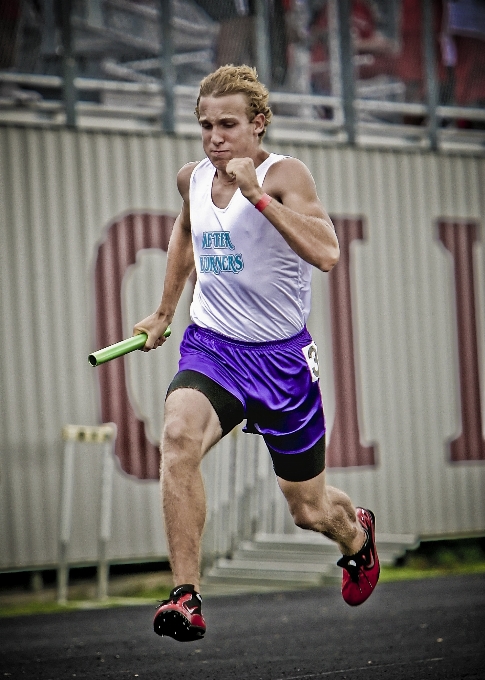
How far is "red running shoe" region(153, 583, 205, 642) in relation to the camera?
4426 mm

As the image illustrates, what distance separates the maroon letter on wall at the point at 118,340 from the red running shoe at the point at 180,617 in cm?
621

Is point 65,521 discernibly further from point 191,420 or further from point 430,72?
point 430,72

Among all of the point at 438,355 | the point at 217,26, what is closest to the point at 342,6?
the point at 217,26

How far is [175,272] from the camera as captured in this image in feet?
18.6

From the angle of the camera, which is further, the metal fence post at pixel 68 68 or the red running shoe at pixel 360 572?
the metal fence post at pixel 68 68

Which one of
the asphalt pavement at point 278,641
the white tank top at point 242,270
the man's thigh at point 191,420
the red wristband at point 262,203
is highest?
the red wristband at point 262,203

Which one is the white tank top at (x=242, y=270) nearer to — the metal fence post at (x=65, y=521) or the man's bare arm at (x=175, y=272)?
the man's bare arm at (x=175, y=272)

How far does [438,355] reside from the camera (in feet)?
41.6

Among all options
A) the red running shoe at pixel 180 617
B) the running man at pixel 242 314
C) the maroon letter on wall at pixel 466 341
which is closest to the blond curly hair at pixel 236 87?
the running man at pixel 242 314

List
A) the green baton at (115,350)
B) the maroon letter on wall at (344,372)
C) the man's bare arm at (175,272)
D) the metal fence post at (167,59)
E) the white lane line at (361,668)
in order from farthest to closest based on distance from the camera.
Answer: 1. the maroon letter on wall at (344,372)
2. the metal fence post at (167,59)
3. the white lane line at (361,668)
4. the man's bare arm at (175,272)
5. the green baton at (115,350)

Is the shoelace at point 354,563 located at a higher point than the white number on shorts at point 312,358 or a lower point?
lower

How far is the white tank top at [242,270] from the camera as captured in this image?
513cm

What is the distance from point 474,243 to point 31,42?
16.9 ft

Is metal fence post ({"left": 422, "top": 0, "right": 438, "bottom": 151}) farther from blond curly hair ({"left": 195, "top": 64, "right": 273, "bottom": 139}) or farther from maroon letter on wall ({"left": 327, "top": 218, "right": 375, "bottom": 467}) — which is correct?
blond curly hair ({"left": 195, "top": 64, "right": 273, "bottom": 139})
